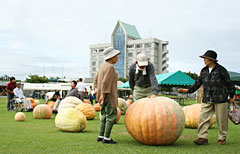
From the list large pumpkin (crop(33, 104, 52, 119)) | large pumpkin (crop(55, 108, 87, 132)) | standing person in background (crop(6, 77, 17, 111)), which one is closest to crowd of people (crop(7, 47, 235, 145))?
large pumpkin (crop(55, 108, 87, 132))

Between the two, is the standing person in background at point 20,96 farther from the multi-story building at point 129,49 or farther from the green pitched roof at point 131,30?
the green pitched roof at point 131,30

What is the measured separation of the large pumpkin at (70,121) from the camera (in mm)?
6254

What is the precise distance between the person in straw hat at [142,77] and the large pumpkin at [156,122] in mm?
766

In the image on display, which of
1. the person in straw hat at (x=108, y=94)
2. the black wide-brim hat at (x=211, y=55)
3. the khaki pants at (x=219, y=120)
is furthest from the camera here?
the black wide-brim hat at (x=211, y=55)

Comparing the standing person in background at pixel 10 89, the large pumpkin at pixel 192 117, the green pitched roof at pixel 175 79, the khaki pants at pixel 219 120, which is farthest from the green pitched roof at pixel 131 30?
the khaki pants at pixel 219 120

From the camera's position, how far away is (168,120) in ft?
15.2

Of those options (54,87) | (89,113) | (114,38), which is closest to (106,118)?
(89,113)

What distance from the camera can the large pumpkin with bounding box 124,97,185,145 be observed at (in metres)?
4.62

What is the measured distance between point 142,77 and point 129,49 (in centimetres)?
9324

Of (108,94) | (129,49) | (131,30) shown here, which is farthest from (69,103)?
(131,30)

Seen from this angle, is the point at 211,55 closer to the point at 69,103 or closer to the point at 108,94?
the point at 108,94

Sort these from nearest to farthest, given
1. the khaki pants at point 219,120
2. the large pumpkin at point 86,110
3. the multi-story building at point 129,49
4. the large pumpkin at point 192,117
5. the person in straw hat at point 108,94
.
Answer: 1. the person in straw hat at point 108,94
2. the khaki pants at point 219,120
3. the large pumpkin at point 192,117
4. the large pumpkin at point 86,110
5. the multi-story building at point 129,49

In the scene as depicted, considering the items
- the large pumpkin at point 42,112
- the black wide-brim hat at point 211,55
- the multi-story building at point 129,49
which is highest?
the multi-story building at point 129,49

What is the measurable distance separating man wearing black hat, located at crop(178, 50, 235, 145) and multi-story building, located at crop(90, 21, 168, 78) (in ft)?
289
